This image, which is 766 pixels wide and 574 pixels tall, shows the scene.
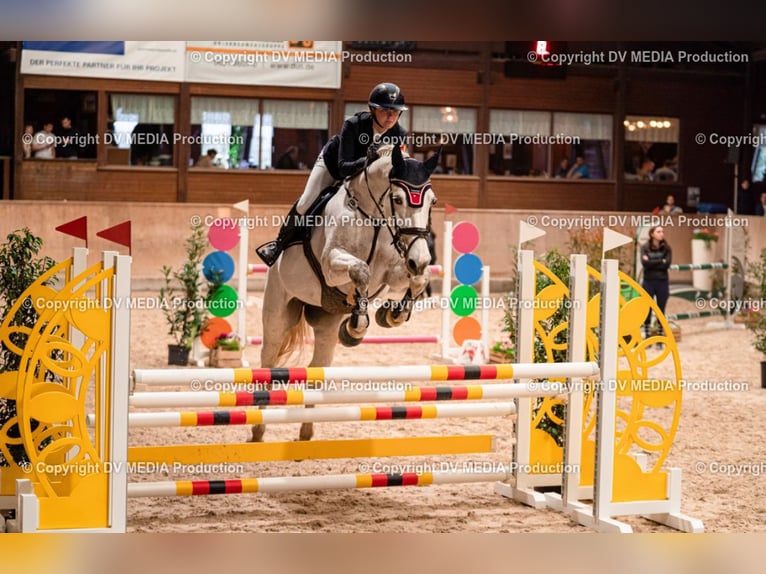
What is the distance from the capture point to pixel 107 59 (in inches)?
457

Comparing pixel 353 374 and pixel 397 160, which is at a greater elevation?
pixel 397 160

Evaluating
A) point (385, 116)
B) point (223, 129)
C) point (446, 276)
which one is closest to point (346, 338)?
point (385, 116)

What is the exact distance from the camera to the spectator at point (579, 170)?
531 inches

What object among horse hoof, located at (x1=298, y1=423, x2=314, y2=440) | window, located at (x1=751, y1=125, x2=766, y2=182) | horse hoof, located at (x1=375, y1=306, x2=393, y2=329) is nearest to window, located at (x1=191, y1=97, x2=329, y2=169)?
window, located at (x1=751, y1=125, x2=766, y2=182)

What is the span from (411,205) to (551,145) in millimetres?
9608

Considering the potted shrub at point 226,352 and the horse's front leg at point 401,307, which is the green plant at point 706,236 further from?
the horse's front leg at point 401,307

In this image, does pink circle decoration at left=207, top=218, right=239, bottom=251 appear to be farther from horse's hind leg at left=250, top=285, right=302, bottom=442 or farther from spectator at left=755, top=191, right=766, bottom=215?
spectator at left=755, top=191, right=766, bottom=215

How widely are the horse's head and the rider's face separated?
12.5 inches

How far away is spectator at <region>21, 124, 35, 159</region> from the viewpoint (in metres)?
10.8

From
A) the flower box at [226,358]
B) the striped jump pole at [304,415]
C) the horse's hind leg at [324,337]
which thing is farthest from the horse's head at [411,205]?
the flower box at [226,358]

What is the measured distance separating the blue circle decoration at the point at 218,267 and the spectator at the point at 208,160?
472 centimetres

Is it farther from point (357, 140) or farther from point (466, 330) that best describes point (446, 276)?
point (357, 140)
